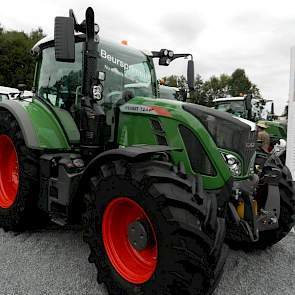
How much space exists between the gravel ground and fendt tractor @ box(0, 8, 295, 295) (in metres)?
0.22

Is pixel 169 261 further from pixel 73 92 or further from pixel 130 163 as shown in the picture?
pixel 73 92

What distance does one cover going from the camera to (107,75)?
3.66 metres

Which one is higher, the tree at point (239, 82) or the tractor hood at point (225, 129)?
the tree at point (239, 82)

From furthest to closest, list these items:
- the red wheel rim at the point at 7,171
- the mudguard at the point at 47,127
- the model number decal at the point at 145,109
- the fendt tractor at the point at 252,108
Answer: the fendt tractor at the point at 252,108 → the red wheel rim at the point at 7,171 → the mudguard at the point at 47,127 → the model number decal at the point at 145,109

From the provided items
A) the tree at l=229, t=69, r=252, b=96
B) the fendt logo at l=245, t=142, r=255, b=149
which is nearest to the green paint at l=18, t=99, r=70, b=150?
the fendt logo at l=245, t=142, r=255, b=149

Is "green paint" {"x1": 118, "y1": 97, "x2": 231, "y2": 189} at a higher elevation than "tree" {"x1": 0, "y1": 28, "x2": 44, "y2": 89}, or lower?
lower

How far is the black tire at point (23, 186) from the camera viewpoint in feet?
12.3

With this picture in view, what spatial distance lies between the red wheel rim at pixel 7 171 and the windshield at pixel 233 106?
922 cm

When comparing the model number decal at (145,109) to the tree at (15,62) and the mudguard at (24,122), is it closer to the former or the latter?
the mudguard at (24,122)

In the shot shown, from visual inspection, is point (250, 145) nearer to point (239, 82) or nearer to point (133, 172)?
point (133, 172)

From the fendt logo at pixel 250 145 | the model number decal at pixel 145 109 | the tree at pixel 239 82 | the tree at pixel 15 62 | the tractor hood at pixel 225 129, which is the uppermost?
the tree at pixel 239 82

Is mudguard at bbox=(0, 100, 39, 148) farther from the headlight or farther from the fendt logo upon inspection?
the fendt logo

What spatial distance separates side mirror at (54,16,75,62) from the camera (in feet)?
9.61

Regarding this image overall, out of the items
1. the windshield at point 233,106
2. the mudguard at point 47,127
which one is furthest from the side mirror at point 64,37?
the windshield at point 233,106
